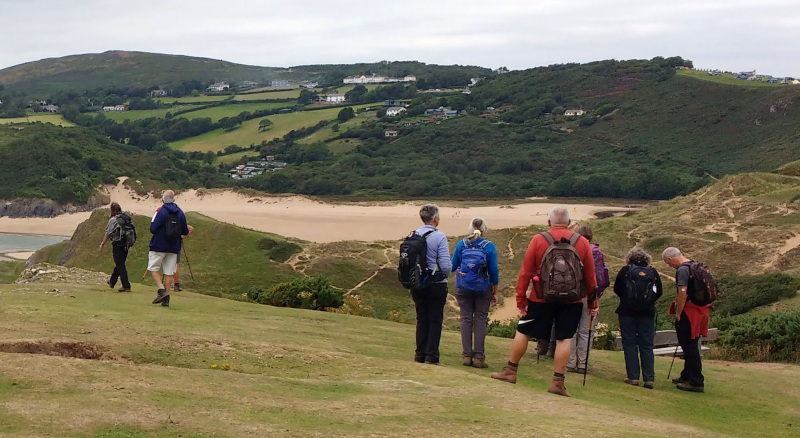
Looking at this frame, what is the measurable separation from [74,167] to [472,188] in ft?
151

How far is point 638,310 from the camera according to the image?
12.1 meters

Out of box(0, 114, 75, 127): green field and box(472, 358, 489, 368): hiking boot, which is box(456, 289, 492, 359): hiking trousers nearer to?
box(472, 358, 489, 368): hiking boot

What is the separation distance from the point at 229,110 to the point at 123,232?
143 metres

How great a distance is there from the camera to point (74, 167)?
307ft

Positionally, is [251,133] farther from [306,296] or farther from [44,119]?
[306,296]

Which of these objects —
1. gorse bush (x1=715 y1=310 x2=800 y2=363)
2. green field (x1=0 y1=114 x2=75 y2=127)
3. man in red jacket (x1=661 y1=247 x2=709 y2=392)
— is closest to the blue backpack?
man in red jacket (x1=661 y1=247 x2=709 y2=392)

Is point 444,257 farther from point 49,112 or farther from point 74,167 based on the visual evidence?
point 49,112

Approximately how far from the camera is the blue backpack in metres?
11.4

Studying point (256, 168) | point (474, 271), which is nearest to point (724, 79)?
point (256, 168)

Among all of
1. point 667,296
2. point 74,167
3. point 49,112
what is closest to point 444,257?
point 667,296

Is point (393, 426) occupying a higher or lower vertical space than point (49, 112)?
lower

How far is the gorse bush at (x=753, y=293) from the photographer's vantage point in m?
23.7

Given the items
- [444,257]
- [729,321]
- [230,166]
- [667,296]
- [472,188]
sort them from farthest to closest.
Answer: [230,166], [472,188], [667,296], [729,321], [444,257]

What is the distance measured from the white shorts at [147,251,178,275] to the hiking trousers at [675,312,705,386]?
8.76m
